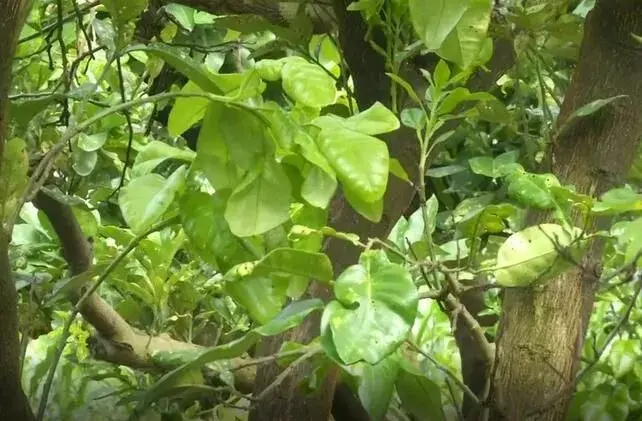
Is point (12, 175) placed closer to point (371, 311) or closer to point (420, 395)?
point (371, 311)

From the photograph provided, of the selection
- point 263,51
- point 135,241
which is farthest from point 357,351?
point 263,51

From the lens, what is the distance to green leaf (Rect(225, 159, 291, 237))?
50 centimetres

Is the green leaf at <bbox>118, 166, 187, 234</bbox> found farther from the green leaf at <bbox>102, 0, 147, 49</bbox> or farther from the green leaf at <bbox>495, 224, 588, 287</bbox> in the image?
the green leaf at <bbox>495, 224, 588, 287</bbox>

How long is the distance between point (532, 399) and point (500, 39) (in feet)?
1.07

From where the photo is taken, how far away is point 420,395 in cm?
67

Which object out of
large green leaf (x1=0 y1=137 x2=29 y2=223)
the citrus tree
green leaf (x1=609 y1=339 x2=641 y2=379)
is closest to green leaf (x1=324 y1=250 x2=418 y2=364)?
the citrus tree

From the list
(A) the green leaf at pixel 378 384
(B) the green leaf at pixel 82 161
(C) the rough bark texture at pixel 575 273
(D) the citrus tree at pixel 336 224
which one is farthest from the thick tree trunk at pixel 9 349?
(B) the green leaf at pixel 82 161

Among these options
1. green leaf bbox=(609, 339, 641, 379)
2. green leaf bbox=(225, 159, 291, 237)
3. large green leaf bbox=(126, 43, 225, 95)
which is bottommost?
green leaf bbox=(609, 339, 641, 379)

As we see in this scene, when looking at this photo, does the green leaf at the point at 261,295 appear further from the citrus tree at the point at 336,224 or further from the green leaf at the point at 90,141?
the green leaf at the point at 90,141

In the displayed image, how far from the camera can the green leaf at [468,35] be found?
1.85ft

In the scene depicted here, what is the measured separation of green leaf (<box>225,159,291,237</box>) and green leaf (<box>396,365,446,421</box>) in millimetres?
207

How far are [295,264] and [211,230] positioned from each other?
65 millimetres

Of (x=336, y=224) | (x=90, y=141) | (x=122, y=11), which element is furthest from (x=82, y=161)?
(x=122, y=11)

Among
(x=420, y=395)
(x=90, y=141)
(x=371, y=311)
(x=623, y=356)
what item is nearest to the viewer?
(x=371, y=311)
